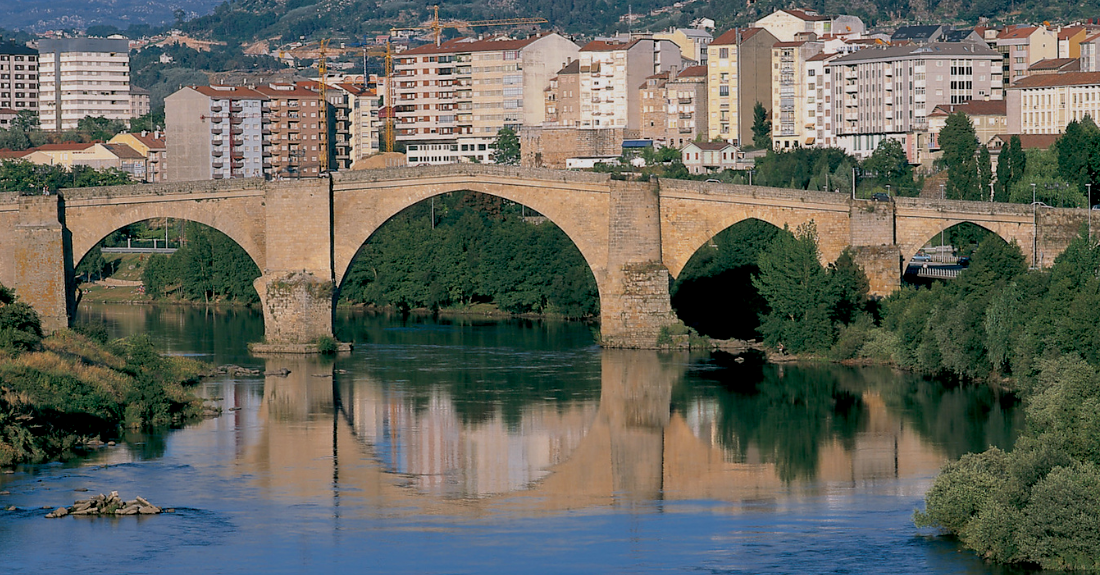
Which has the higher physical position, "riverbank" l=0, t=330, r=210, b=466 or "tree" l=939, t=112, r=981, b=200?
"tree" l=939, t=112, r=981, b=200

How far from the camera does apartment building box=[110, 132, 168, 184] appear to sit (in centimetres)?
9562

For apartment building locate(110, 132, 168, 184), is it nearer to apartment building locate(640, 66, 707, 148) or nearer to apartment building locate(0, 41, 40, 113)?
apartment building locate(640, 66, 707, 148)

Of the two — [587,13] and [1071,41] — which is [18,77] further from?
[1071,41]

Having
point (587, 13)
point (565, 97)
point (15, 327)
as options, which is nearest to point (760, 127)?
point (565, 97)

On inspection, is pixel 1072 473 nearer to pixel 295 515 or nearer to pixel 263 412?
pixel 295 515

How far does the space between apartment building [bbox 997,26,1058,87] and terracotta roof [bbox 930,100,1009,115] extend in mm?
6086

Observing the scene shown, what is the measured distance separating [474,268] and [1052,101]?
23.6 metres

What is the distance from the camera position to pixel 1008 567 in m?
23.9

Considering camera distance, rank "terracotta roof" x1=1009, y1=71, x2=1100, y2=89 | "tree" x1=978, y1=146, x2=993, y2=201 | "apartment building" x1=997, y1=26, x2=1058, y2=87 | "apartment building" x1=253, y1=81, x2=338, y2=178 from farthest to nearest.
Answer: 1. "apartment building" x1=253, y1=81, x2=338, y2=178
2. "apartment building" x1=997, y1=26, x2=1058, y2=87
3. "terracotta roof" x1=1009, y1=71, x2=1100, y2=89
4. "tree" x1=978, y1=146, x2=993, y2=201

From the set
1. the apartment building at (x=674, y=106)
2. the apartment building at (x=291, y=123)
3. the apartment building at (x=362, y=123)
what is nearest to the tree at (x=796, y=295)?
the apartment building at (x=674, y=106)

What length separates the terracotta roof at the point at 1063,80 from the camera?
67.4 meters

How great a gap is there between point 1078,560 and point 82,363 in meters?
19.5

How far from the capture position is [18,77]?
124 m

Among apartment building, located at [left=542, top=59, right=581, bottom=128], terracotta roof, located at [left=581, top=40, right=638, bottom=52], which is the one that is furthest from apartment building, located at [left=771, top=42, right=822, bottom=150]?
apartment building, located at [left=542, top=59, right=581, bottom=128]
